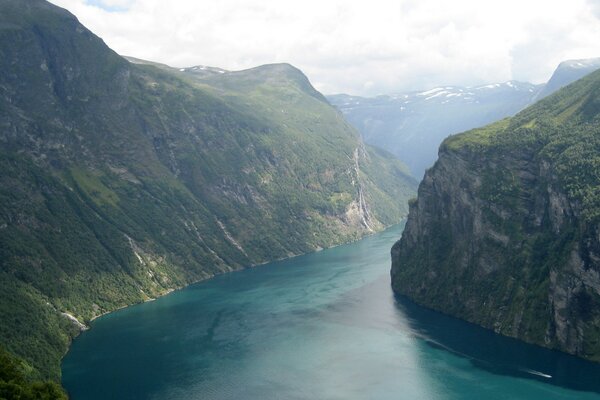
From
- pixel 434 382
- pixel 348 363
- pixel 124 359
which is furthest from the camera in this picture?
pixel 124 359

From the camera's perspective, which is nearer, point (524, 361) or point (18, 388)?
point (18, 388)

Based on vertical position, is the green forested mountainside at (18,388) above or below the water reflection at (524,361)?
above

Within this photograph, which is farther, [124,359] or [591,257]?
[124,359]

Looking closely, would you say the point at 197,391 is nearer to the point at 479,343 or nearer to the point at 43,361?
the point at 43,361

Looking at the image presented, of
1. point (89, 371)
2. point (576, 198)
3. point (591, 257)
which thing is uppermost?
point (576, 198)

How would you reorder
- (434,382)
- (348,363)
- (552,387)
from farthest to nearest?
(348,363)
(434,382)
(552,387)

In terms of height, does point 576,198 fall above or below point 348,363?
above

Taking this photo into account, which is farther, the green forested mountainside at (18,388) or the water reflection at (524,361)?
the water reflection at (524,361)

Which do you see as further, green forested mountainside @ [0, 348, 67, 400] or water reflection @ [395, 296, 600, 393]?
water reflection @ [395, 296, 600, 393]

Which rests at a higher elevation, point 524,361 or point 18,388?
point 18,388

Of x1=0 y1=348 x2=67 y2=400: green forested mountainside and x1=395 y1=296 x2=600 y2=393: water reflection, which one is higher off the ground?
x1=0 y1=348 x2=67 y2=400: green forested mountainside

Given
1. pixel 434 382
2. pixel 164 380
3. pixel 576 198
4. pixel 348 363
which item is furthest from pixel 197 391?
pixel 576 198
